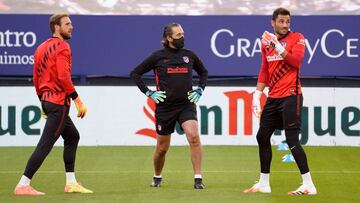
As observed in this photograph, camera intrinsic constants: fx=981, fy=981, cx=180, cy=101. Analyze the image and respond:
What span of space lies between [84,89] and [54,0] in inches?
89.0

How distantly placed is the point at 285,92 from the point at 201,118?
6.68 metres

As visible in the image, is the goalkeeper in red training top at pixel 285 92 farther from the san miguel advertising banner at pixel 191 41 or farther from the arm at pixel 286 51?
the san miguel advertising banner at pixel 191 41

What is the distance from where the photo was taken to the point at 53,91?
418 inches

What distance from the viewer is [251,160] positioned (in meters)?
14.8

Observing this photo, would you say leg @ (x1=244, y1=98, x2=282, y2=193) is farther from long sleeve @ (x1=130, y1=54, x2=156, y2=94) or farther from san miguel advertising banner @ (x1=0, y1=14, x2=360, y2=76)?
san miguel advertising banner @ (x1=0, y1=14, x2=360, y2=76)

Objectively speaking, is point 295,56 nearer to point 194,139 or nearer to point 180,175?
point 194,139

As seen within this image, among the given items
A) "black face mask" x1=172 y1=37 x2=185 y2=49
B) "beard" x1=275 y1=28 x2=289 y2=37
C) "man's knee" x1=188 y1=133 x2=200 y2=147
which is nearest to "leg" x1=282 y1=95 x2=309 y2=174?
"beard" x1=275 y1=28 x2=289 y2=37

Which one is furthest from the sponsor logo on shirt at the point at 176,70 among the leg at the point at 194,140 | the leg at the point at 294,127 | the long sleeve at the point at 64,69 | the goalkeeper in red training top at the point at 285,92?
the leg at the point at 294,127

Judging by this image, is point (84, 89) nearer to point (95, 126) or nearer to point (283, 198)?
point (95, 126)

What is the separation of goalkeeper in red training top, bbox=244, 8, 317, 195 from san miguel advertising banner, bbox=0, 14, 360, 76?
7.01 meters

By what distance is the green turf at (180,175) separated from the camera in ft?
34.2

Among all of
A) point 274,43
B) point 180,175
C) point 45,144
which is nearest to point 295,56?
point 274,43

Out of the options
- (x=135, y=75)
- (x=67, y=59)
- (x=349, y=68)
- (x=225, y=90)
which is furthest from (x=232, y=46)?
(x=67, y=59)

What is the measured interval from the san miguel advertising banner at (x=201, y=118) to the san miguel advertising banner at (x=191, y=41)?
700mm
